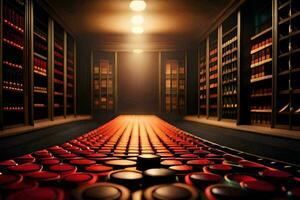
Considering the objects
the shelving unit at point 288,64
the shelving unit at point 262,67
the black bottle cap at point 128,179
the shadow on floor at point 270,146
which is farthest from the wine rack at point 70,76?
the black bottle cap at point 128,179

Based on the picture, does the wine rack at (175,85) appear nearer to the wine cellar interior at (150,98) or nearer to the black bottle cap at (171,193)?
the wine cellar interior at (150,98)

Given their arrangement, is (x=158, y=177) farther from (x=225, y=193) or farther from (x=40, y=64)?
(x=40, y=64)

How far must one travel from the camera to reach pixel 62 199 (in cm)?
68

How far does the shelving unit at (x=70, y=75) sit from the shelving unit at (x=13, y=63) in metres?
3.96

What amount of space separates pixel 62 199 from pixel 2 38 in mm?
3824

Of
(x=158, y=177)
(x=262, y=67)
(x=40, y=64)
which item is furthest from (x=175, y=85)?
(x=158, y=177)

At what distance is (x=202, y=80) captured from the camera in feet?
29.8

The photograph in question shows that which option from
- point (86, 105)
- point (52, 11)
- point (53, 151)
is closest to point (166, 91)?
point (86, 105)

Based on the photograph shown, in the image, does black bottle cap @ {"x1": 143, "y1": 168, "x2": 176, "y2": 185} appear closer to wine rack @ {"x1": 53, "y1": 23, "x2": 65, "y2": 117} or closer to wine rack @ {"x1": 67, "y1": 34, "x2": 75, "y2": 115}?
wine rack @ {"x1": 53, "y1": 23, "x2": 65, "y2": 117}

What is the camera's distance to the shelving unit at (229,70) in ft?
19.9

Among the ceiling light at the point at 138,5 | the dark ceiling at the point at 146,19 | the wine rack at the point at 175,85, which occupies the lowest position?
the wine rack at the point at 175,85

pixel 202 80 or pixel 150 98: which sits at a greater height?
pixel 202 80

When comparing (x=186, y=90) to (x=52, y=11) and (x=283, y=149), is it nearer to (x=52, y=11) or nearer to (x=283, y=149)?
(x=52, y=11)

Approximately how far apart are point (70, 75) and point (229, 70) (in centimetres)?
537
